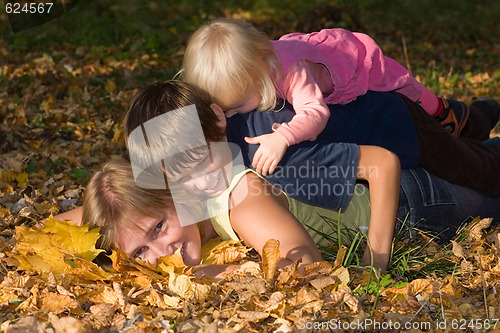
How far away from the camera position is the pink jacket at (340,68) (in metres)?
3.06

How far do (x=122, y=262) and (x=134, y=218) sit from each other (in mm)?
200

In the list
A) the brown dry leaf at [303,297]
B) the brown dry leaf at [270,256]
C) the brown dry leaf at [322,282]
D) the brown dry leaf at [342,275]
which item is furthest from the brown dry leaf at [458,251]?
the brown dry leaf at [270,256]

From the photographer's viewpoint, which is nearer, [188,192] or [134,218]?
[134,218]

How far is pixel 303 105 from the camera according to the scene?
10.2 feet

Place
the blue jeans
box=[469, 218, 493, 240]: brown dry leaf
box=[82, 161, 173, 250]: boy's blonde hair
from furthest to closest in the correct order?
1. box=[469, 218, 493, 240]: brown dry leaf
2. the blue jeans
3. box=[82, 161, 173, 250]: boy's blonde hair

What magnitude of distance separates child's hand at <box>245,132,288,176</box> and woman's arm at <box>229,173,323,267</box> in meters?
0.08

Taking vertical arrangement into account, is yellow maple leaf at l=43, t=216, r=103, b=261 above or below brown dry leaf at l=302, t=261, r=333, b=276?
above

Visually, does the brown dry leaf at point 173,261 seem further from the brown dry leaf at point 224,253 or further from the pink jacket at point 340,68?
the pink jacket at point 340,68

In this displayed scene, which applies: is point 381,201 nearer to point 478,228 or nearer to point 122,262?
point 478,228

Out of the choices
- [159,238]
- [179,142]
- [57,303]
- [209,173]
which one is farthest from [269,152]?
[57,303]

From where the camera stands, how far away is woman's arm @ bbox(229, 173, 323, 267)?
8.96ft

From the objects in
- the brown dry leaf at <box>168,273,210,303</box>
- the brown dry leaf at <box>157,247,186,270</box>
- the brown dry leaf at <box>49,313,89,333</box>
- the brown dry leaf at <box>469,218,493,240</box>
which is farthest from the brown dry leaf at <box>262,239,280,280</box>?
the brown dry leaf at <box>469,218,493,240</box>

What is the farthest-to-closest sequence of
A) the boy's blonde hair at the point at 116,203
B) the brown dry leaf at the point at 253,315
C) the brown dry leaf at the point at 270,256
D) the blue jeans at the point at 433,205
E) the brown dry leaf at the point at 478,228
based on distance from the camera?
the brown dry leaf at the point at 478,228 < the blue jeans at the point at 433,205 < the boy's blonde hair at the point at 116,203 < the brown dry leaf at the point at 270,256 < the brown dry leaf at the point at 253,315

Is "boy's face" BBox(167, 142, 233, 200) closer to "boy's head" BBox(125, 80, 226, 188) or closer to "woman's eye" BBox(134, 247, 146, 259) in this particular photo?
"boy's head" BBox(125, 80, 226, 188)
